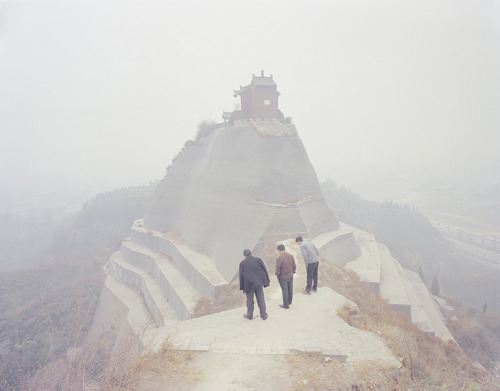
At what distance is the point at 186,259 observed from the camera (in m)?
20.2

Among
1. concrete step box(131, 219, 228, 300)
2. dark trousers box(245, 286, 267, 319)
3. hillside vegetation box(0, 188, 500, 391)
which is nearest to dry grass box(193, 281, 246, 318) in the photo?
hillside vegetation box(0, 188, 500, 391)

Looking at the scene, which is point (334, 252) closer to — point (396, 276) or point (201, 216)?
point (396, 276)

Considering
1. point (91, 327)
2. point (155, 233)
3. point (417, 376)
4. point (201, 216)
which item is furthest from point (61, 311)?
point (417, 376)

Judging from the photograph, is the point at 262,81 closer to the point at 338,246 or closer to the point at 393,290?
the point at 338,246

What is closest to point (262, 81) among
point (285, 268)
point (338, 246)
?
point (338, 246)

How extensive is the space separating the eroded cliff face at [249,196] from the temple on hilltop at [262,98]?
0.79 meters

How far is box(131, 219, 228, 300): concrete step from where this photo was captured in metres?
16.8

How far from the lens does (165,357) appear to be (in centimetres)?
552

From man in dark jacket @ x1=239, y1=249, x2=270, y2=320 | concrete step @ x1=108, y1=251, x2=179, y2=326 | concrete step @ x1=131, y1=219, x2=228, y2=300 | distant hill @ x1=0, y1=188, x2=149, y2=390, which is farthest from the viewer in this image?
distant hill @ x1=0, y1=188, x2=149, y2=390

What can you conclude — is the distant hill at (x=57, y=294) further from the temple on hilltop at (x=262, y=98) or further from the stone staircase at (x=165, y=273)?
the temple on hilltop at (x=262, y=98)

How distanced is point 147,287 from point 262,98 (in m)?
16.5

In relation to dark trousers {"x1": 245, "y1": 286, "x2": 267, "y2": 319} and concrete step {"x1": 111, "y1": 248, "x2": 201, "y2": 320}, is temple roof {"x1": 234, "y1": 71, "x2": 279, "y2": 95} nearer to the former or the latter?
concrete step {"x1": 111, "y1": 248, "x2": 201, "y2": 320}

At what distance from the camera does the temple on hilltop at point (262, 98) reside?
23734mm

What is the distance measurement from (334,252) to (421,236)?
241ft
